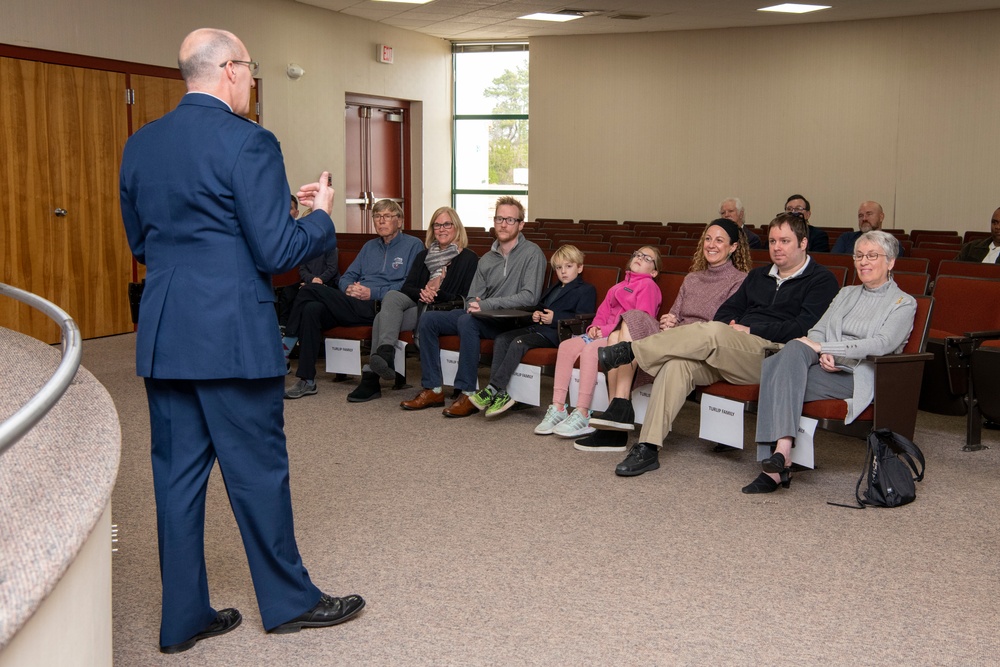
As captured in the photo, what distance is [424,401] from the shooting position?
559 cm

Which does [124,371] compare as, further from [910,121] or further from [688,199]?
[910,121]

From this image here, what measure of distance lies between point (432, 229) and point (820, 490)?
3.06m

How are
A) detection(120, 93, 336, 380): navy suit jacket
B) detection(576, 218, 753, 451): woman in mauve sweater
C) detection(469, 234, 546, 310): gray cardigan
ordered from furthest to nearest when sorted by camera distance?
1. detection(469, 234, 546, 310): gray cardigan
2. detection(576, 218, 753, 451): woman in mauve sweater
3. detection(120, 93, 336, 380): navy suit jacket

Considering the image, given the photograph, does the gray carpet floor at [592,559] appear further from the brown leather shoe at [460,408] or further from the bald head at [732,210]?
the bald head at [732,210]

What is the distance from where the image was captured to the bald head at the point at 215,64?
236 cm

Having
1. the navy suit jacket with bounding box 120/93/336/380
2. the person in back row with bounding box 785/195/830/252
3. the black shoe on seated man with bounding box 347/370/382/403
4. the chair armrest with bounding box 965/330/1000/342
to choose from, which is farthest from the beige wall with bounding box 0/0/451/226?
the chair armrest with bounding box 965/330/1000/342

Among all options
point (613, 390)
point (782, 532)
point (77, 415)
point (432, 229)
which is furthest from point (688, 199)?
point (77, 415)

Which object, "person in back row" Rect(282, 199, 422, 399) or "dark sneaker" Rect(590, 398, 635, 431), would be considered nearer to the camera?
"dark sneaker" Rect(590, 398, 635, 431)

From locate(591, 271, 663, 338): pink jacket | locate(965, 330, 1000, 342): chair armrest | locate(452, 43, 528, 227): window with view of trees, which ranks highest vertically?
locate(452, 43, 528, 227): window with view of trees

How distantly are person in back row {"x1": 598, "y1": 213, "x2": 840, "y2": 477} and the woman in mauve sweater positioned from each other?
0.62 feet

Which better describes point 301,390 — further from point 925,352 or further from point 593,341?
point 925,352

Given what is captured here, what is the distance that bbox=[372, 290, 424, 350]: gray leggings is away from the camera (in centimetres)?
582

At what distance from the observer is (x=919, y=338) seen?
415 centimetres

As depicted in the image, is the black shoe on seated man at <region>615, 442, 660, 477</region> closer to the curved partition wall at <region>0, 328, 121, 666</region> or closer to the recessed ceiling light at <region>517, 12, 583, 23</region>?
the curved partition wall at <region>0, 328, 121, 666</region>
